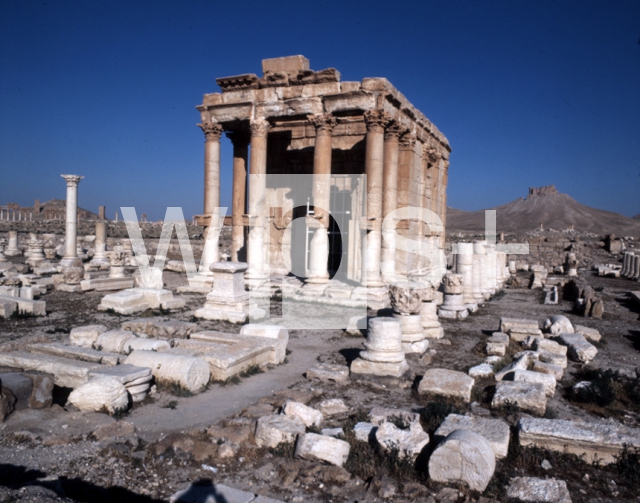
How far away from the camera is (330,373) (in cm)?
681

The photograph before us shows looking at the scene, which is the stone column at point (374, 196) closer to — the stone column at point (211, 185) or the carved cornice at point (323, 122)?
the carved cornice at point (323, 122)

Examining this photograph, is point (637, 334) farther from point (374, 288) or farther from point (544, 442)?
point (544, 442)

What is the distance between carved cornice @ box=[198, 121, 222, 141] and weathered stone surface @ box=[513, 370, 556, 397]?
11.2 metres

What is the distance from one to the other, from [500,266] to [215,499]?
18.5 m

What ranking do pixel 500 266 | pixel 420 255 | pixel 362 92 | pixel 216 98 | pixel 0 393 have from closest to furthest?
1. pixel 0 393
2. pixel 362 92
3. pixel 216 98
4. pixel 420 255
5. pixel 500 266

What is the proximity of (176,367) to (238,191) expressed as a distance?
9.91 meters

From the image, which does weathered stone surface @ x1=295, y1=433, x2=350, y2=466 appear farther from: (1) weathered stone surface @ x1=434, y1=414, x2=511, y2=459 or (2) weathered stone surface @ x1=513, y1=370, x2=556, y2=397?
(2) weathered stone surface @ x1=513, y1=370, x2=556, y2=397

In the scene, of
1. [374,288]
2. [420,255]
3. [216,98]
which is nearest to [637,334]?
[374,288]

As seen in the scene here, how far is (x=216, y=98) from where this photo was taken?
14227 millimetres

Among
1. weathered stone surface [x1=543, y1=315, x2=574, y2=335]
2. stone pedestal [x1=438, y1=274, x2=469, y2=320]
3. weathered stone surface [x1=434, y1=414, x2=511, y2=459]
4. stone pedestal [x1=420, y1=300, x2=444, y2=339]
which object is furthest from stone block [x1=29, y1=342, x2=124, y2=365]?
weathered stone surface [x1=543, y1=315, x2=574, y2=335]

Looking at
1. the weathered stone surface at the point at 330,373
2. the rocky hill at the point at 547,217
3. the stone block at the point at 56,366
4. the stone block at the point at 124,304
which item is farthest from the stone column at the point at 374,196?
the rocky hill at the point at 547,217

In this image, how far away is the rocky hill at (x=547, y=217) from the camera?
79.8m

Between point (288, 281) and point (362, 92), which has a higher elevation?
point (362, 92)

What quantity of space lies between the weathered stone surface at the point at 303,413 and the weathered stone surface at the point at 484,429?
1.28 metres
